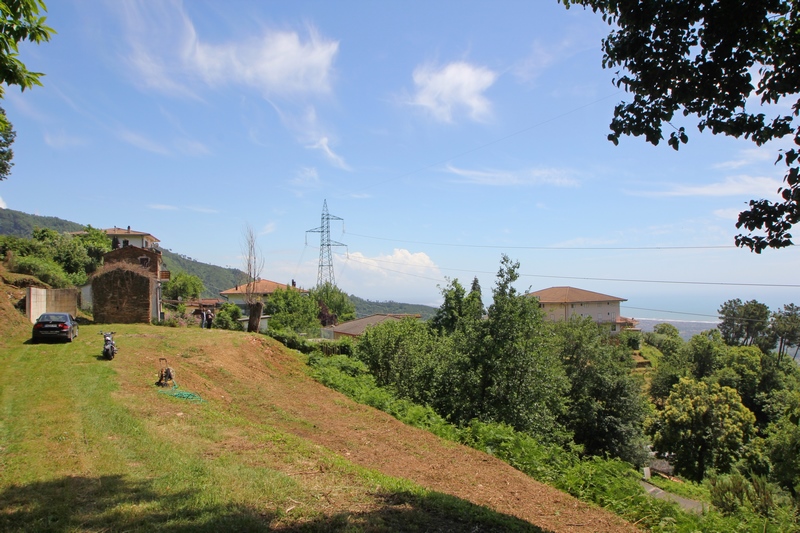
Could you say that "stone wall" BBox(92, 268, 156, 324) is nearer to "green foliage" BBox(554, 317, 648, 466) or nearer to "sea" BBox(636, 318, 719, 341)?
"green foliage" BBox(554, 317, 648, 466)

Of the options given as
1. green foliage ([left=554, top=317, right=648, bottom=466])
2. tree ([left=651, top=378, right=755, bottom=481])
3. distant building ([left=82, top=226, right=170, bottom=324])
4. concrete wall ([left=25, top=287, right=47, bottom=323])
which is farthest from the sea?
concrete wall ([left=25, top=287, right=47, bottom=323])

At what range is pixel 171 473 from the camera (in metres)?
6.45

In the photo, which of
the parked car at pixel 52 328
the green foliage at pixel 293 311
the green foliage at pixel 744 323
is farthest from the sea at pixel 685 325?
the parked car at pixel 52 328

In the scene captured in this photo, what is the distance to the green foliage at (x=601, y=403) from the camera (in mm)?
28047

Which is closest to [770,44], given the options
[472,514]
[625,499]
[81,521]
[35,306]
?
[472,514]

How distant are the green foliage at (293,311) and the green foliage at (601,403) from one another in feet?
94.7

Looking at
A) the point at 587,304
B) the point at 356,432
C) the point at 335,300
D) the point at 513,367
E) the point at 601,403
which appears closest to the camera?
the point at 356,432

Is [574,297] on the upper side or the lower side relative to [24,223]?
lower

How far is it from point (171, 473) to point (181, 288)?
72361 millimetres

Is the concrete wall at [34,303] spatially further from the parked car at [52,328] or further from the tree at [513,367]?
the tree at [513,367]

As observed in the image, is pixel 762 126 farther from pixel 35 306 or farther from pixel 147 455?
pixel 35 306

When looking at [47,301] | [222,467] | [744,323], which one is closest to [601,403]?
[222,467]

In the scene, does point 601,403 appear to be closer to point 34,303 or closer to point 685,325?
point 34,303

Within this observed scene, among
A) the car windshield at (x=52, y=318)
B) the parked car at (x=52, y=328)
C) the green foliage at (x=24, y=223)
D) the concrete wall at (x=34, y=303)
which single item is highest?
the green foliage at (x=24, y=223)
